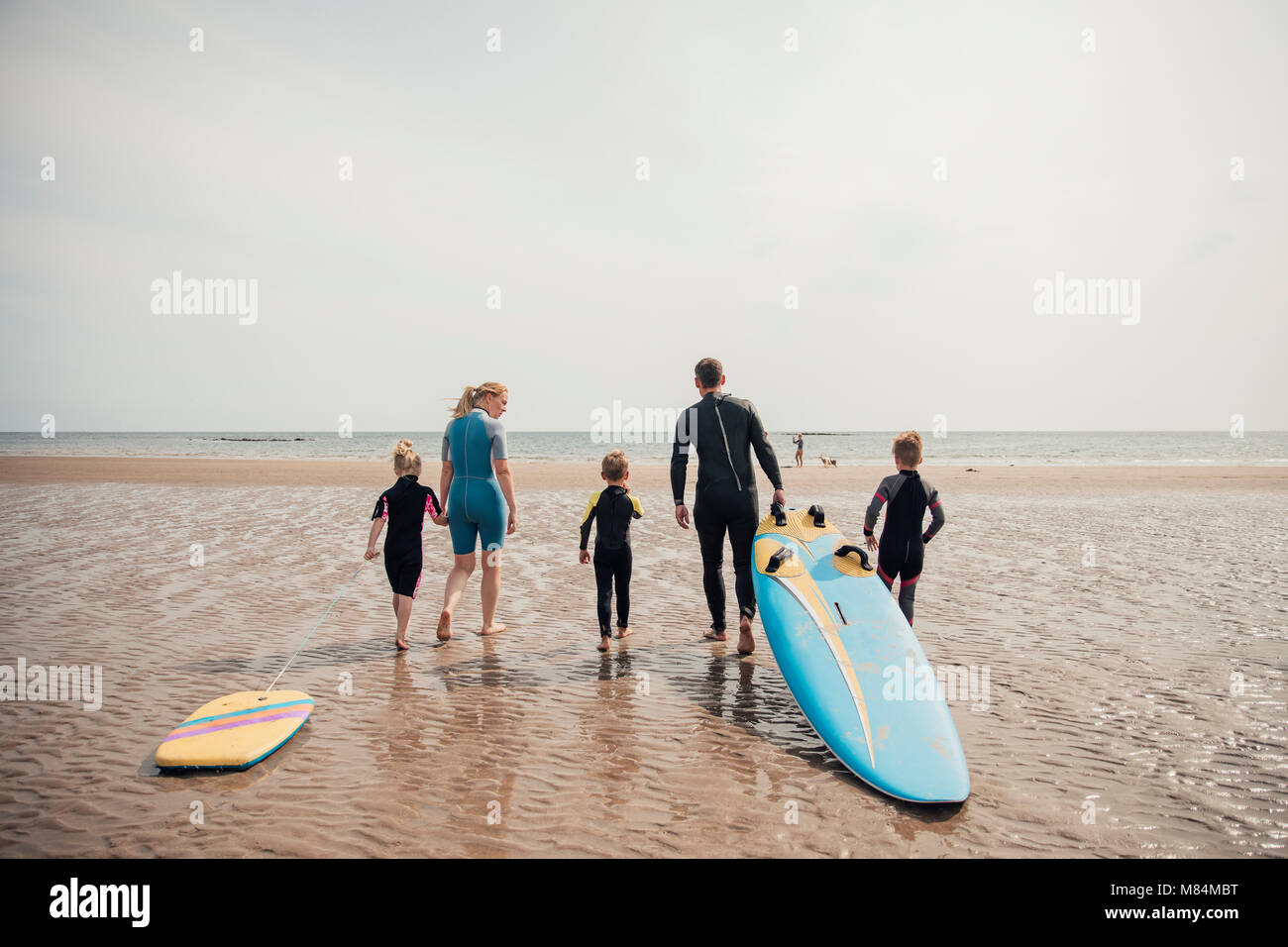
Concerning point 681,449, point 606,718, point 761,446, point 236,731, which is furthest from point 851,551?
point 236,731

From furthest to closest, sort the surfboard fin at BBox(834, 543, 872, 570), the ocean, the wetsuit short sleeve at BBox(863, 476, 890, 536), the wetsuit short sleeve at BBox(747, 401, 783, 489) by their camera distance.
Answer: the ocean, the wetsuit short sleeve at BBox(747, 401, 783, 489), the surfboard fin at BBox(834, 543, 872, 570), the wetsuit short sleeve at BBox(863, 476, 890, 536)

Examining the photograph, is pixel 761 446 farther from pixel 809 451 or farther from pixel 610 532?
pixel 809 451

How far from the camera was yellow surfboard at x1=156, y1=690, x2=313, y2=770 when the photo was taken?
375 centimetres

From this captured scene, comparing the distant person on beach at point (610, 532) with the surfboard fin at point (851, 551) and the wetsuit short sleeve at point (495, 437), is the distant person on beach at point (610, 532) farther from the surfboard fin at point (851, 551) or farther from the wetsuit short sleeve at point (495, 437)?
the surfboard fin at point (851, 551)

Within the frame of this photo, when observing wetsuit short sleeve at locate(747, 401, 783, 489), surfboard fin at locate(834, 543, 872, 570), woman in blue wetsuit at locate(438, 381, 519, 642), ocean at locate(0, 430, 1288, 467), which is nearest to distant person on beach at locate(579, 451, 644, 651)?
woman in blue wetsuit at locate(438, 381, 519, 642)

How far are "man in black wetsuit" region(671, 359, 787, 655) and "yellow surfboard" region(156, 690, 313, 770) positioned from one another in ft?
10.8

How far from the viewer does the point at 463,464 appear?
6.37 m

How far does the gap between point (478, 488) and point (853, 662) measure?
3.63 m

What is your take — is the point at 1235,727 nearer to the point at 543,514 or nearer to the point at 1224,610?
the point at 1224,610

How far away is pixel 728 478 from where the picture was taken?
611 cm

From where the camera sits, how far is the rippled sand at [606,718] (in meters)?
3.20

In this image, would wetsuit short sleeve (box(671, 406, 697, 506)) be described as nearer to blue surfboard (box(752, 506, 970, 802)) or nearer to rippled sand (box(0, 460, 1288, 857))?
blue surfboard (box(752, 506, 970, 802))
